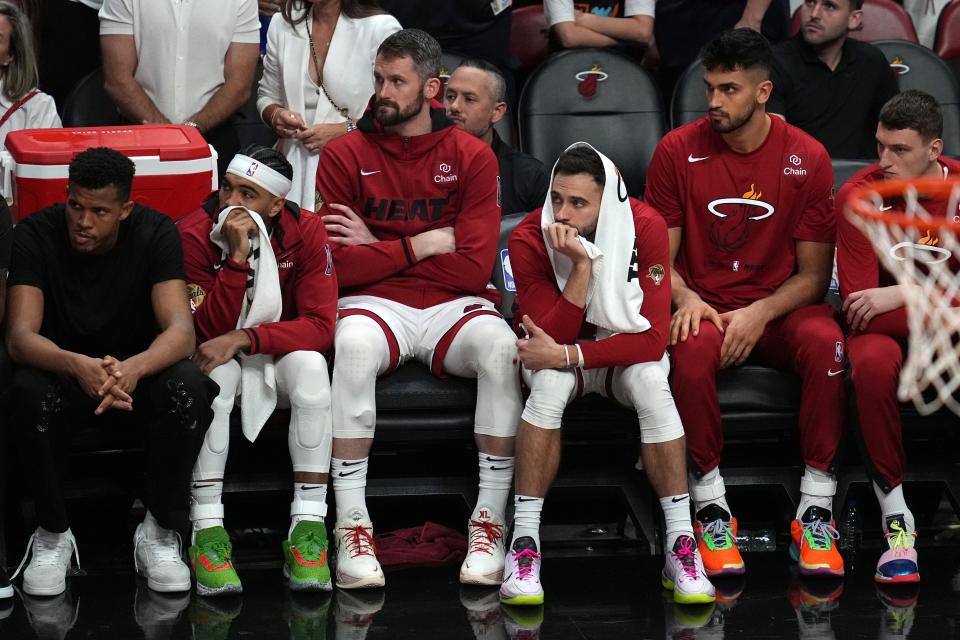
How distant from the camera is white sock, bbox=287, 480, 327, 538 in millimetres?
4586

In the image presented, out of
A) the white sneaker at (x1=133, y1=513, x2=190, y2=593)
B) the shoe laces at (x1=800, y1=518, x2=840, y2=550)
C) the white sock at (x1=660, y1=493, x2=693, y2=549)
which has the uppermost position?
the white sock at (x1=660, y1=493, x2=693, y2=549)

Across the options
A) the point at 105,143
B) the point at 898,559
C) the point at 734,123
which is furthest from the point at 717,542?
the point at 105,143

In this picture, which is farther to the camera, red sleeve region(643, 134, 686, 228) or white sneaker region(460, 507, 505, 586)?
red sleeve region(643, 134, 686, 228)

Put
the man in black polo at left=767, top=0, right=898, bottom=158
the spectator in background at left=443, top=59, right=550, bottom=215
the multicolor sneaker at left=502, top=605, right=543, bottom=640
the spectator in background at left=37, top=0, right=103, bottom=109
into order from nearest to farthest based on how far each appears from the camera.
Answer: the multicolor sneaker at left=502, top=605, right=543, bottom=640, the spectator in background at left=443, top=59, right=550, bottom=215, the spectator in background at left=37, top=0, right=103, bottom=109, the man in black polo at left=767, top=0, right=898, bottom=158

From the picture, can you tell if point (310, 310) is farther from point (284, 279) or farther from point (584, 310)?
point (584, 310)

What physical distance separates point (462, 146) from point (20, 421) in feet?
6.00

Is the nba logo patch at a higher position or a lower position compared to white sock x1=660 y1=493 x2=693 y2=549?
higher

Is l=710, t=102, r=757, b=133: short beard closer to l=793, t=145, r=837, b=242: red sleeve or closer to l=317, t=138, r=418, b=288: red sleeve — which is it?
l=793, t=145, r=837, b=242: red sleeve

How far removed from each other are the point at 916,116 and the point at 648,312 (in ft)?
3.87

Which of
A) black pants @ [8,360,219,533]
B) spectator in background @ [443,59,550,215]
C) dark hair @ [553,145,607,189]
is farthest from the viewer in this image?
spectator in background @ [443,59,550,215]

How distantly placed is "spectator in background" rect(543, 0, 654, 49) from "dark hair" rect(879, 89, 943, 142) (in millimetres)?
1989

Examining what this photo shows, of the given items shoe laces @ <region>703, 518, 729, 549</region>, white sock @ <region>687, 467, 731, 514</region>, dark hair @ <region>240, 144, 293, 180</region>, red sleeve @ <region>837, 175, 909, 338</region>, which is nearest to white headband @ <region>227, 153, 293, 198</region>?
dark hair @ <region>240, 144, 293, 180</region>

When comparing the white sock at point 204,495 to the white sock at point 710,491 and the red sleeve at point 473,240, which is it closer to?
the red sleeve at point 473,240

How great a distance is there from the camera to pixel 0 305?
454 cm
